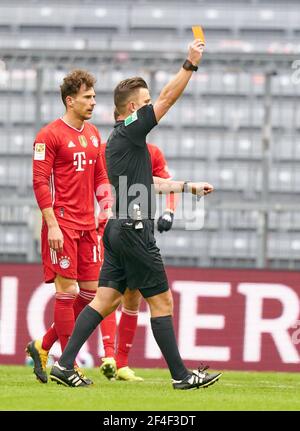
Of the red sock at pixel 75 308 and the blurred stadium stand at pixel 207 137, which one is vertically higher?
the blurred stadium stand at pixel 207 137

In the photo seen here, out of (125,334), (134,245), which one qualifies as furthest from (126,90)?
(125,334)

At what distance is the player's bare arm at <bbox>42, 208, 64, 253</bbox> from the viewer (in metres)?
8.44

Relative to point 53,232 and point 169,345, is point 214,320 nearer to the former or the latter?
point 53,232

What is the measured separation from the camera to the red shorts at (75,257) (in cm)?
863

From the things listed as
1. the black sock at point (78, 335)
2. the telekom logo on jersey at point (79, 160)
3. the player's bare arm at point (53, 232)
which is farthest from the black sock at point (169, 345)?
the telekom logo on jersey at point (79, 160)

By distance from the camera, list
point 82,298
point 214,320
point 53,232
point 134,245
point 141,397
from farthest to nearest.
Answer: point 214,320, point 82,298, point 53,232, point 134,245, point 141,397

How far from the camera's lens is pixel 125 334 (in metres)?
9.53

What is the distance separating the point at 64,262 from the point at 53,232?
0.28 metres

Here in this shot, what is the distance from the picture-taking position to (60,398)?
7145 mm

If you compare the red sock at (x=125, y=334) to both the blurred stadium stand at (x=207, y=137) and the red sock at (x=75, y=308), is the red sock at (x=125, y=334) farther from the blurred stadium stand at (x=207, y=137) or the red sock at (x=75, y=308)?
the blurred stadium stand at (x=207, y=137)

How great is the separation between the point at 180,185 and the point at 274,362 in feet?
18.2

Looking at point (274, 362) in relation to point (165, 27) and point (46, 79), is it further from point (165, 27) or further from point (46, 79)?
point (165, 27)

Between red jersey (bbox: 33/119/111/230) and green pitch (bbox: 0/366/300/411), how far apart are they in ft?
3.95
